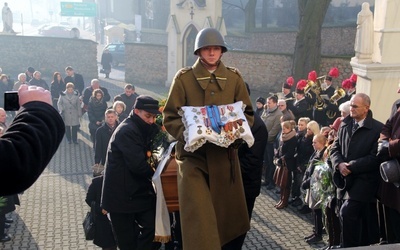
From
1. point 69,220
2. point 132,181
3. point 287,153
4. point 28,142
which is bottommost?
point 69,220

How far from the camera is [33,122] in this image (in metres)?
2.46

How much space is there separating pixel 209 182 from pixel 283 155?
15.5ft

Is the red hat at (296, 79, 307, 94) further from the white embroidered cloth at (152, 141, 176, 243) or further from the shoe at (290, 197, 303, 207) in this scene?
the white embroidered cloth at (152, 141, 176, 243)

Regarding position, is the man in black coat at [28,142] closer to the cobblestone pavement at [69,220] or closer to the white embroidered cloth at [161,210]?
the white embroidered cloth at [161,210]

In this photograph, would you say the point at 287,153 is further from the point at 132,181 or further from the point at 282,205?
the point at 132,181

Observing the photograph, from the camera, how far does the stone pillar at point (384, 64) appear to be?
1030 centimetres

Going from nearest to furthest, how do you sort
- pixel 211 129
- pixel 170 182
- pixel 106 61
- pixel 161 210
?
pixel 211 129 < pixel 170 182 < pixel 161 210 < pixel 106 61

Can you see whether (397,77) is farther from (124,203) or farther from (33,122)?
(33,122)

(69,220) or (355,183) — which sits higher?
(355,183)

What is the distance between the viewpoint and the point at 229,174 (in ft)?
15.8

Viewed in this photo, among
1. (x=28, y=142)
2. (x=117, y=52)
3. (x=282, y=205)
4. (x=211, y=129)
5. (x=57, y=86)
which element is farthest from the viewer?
(x=117, y=52)

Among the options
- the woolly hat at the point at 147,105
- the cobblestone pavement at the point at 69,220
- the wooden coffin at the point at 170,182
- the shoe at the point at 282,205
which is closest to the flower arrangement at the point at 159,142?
the woolly hat at the point at 147,105

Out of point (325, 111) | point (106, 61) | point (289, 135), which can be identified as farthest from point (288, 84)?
point (106, 61)

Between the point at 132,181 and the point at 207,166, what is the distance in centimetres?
128
